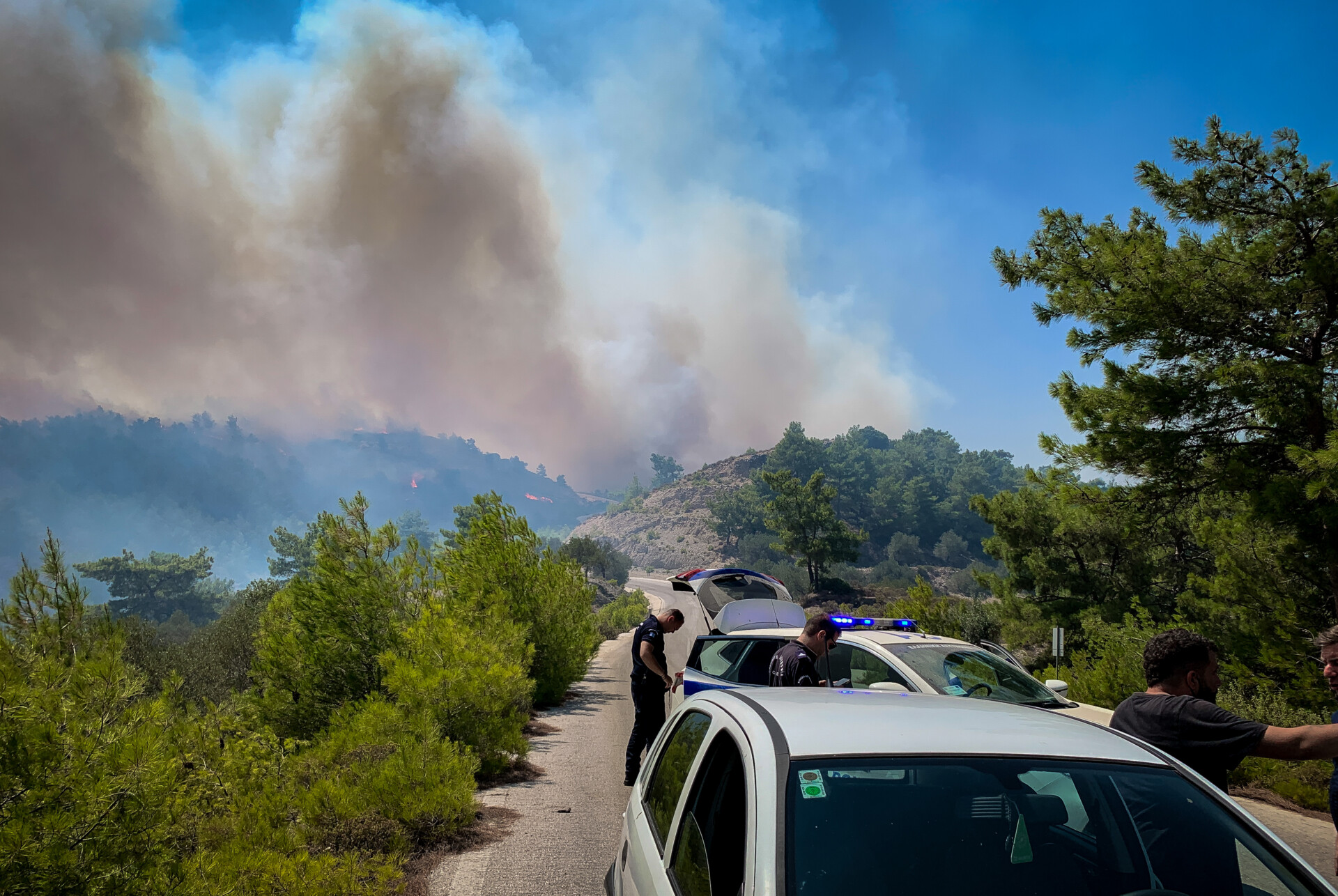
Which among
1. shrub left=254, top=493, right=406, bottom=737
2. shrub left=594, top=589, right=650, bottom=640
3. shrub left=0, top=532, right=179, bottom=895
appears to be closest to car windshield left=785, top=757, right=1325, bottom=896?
shrub left=0, top=532, right=179, bottom=895

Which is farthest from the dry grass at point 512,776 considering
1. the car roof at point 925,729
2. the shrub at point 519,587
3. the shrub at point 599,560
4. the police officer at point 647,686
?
the shrub at point 599,560

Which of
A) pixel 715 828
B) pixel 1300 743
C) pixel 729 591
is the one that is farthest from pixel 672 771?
pixel 729 591

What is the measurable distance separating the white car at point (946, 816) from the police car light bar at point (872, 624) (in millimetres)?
4933

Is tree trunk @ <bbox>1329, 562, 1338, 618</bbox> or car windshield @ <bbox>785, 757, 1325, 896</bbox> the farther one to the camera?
tree trunk @ <bbox>1329, 562, 1338, 618</bbox>

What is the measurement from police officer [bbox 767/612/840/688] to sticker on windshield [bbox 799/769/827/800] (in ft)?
10.8

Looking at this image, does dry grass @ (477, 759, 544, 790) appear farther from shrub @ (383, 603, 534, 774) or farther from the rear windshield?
the rear windshield

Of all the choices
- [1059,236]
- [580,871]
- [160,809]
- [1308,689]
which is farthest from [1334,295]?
[160,809]

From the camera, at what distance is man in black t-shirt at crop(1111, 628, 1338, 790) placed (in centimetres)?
263

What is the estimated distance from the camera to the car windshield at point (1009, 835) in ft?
6.08

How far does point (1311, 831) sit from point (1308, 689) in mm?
4685

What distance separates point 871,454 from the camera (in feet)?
562

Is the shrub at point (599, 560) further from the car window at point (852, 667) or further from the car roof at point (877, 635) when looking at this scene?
the car window at point (852, 667)

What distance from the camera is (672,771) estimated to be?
2.98m

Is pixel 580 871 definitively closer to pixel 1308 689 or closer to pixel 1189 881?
pixel 1189 881
